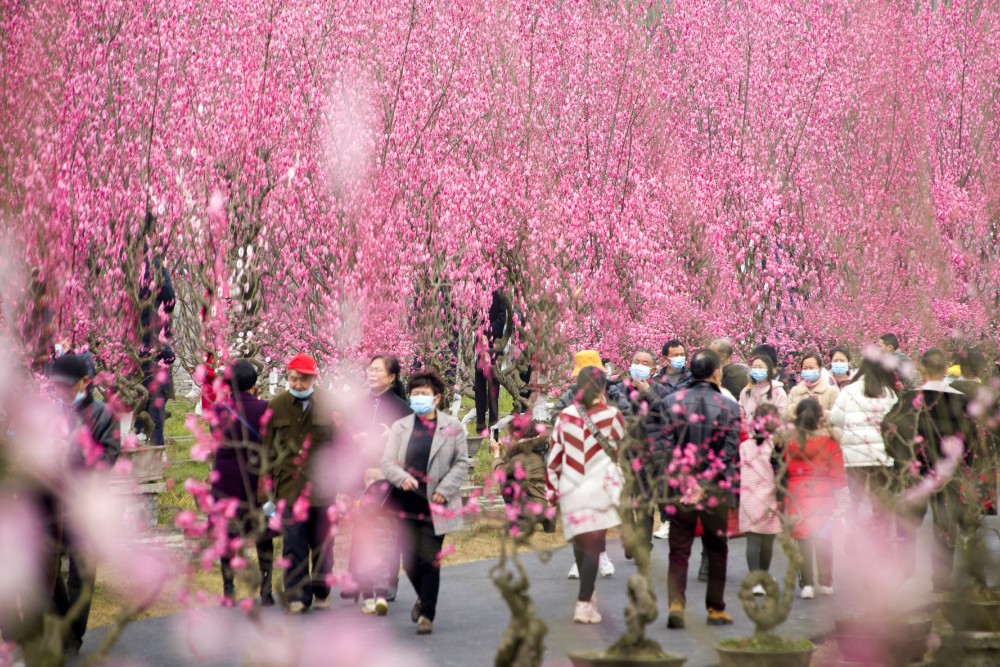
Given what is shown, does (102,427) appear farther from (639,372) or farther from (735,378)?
(735,378)

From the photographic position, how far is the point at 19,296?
13.0m

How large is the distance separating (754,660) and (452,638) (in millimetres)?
2578

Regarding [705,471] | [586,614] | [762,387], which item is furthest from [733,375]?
[586,614]

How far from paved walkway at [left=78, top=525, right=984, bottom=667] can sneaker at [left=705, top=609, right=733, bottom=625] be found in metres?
0.08

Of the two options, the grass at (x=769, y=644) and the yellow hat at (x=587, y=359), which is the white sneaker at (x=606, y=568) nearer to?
the yellow hat at (x=587, y=359)

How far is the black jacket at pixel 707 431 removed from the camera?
10469 millimetres

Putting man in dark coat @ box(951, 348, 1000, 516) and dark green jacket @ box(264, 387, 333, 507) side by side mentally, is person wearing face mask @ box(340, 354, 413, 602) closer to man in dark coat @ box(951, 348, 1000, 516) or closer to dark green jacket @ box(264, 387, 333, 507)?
dark green jacket @ box(264, 387, 333, 507)

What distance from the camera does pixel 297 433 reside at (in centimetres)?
1095

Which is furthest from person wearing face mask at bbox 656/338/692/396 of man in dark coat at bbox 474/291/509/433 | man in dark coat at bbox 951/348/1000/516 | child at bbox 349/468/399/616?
man in dark coat at bbox 474/291/509/433

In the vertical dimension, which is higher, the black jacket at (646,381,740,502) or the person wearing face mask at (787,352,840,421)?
the person wearing face mask at (787,352,840,421)

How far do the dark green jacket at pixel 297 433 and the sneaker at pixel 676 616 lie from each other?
2721 mm

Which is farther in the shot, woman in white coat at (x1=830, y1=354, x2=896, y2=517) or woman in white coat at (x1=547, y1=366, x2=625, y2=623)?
woman in white coat at (x1=830, y1=354, x2=896, y2=517)

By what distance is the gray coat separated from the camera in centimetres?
1048

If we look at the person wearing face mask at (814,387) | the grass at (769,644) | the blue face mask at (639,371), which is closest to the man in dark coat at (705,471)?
the grass at (769,644)
